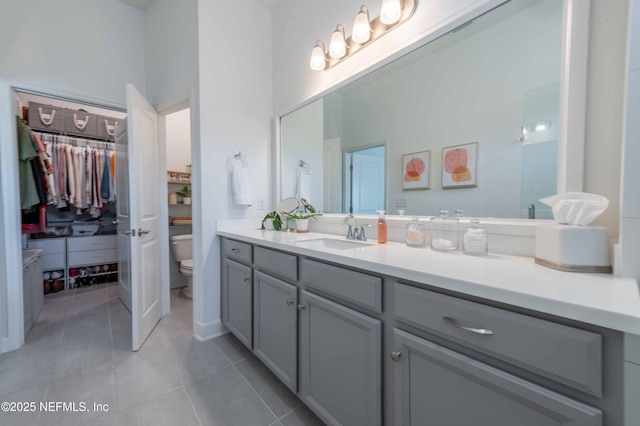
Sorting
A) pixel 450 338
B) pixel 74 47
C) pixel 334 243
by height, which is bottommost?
pixel 450 338

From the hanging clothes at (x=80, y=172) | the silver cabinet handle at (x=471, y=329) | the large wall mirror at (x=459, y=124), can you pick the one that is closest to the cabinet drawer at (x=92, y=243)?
the hanging clothes at (x=80, y=172)

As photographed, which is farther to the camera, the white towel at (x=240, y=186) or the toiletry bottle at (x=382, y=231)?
the white towel at (x=240, y=186)

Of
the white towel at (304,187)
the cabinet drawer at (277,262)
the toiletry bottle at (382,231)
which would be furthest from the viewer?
the white towel at (304,187)

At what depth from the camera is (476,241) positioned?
41.9 inches

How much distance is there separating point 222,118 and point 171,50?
0.82 meters

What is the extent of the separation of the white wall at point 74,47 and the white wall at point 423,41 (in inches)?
55.9

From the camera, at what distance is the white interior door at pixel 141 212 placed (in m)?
1.83

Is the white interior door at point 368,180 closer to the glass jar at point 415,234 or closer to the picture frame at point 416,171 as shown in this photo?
the picture frame at point 416,171

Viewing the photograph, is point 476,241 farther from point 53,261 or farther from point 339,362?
point 53,261

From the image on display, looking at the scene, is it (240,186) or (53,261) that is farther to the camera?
(53,261)

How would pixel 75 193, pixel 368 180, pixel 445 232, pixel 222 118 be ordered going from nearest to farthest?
pixel 445 232 → pixel 368 180 → pixel 222 118 → pixel 75 193

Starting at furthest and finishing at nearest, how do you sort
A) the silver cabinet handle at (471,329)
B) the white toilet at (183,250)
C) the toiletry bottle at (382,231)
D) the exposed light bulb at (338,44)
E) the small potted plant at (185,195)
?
1. the small potted plant at (185,195)
2. the white toilet at (183,250)
3. the exposed light bulb at (338,44)
4. the toiletry bottle at (382,231)
5. the silver cabinet handle at (471,329)

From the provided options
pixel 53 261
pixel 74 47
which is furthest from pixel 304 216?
pixel 53 261

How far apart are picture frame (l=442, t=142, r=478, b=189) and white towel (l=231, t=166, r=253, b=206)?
4.97 feet
